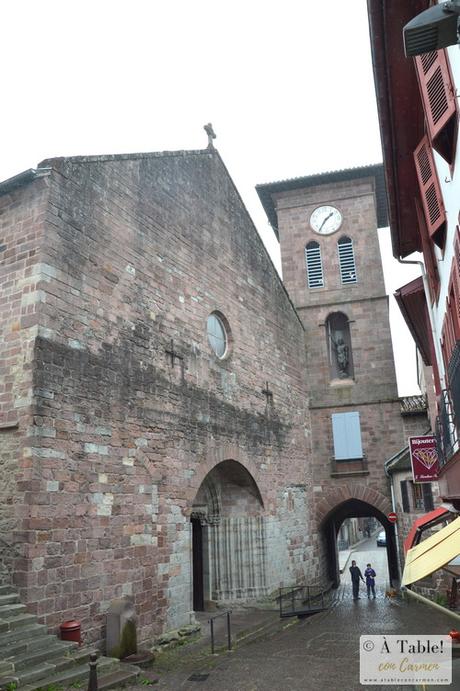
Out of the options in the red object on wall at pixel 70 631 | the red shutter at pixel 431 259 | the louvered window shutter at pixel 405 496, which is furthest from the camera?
the louvered window shutter at pixel 405 496

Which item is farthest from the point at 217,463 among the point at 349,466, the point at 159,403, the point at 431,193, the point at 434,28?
the point at 434,28

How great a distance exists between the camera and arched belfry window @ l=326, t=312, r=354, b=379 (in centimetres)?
2050

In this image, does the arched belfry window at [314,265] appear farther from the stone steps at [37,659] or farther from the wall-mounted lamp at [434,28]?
the wall-mounted lamp at [434,28]

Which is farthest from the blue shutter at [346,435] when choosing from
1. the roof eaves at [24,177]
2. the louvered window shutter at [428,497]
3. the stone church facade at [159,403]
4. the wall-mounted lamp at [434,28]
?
the wall-mounted lamp at [434,28]

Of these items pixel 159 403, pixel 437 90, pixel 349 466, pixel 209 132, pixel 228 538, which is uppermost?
pixel 209 132

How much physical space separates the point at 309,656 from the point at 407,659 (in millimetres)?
3688

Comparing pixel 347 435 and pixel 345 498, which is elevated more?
pixel 347 435

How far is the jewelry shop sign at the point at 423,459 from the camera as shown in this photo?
11281mm

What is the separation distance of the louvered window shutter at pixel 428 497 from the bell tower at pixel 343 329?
1.98 metres

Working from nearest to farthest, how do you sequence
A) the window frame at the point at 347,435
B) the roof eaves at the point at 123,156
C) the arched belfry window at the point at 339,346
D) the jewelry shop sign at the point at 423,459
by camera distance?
the roof eaves at the point at 123,156 < the jewelry shop sign at the point at 423,459 < the window frame at the point at 347,435 < the arched belfry window at the point at 339,346

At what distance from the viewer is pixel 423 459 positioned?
37.5 feet

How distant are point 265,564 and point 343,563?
806 inches

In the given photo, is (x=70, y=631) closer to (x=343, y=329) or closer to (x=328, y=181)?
(x=343, y=329)

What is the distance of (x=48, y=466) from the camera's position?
826 cm
